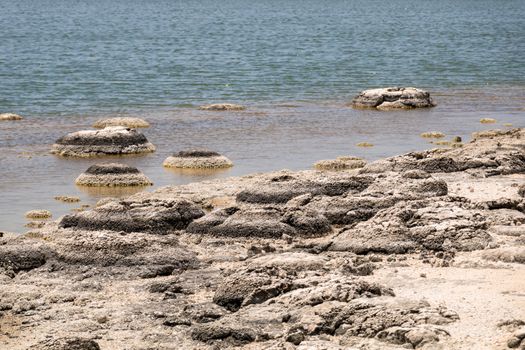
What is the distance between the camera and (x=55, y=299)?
18.9 metres

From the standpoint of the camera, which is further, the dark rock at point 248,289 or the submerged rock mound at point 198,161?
the submerged rock mound at point 198,161

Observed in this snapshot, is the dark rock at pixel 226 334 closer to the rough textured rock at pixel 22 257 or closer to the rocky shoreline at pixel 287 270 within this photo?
the rocky shoreline at pixel 287 270

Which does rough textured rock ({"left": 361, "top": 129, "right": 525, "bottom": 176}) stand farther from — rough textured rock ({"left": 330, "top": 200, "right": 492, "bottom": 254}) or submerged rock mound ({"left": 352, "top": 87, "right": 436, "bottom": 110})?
submerged rock mound ({"left": 352, "top": 87, "right": 436, "bottom": 110})

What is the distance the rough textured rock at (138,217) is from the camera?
23.5 m

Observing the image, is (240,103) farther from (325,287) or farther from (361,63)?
(325,287)

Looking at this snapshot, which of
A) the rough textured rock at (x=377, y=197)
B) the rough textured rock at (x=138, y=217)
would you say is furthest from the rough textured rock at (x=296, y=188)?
the rough textured rock at (x=138, y=217)

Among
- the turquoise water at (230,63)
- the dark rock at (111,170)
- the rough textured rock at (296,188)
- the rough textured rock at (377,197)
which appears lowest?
the turquoise water at (230,63)

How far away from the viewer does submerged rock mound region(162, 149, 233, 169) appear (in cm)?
3494

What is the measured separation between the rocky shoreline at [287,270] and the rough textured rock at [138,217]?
31mm

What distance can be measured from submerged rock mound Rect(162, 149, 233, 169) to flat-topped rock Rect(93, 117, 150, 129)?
1053 cm

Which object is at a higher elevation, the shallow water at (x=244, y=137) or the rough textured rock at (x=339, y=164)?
the rough textured rock at (x=339, y=164)

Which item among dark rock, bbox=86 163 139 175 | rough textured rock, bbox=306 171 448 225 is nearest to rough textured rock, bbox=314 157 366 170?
dark rock, bbox=86 163 139 175

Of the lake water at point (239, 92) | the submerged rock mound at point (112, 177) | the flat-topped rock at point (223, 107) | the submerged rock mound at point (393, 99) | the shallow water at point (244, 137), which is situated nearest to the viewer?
the submerged rock mound at point (112, 177)

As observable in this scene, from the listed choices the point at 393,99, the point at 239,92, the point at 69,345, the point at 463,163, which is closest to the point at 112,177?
the point at 463,163
